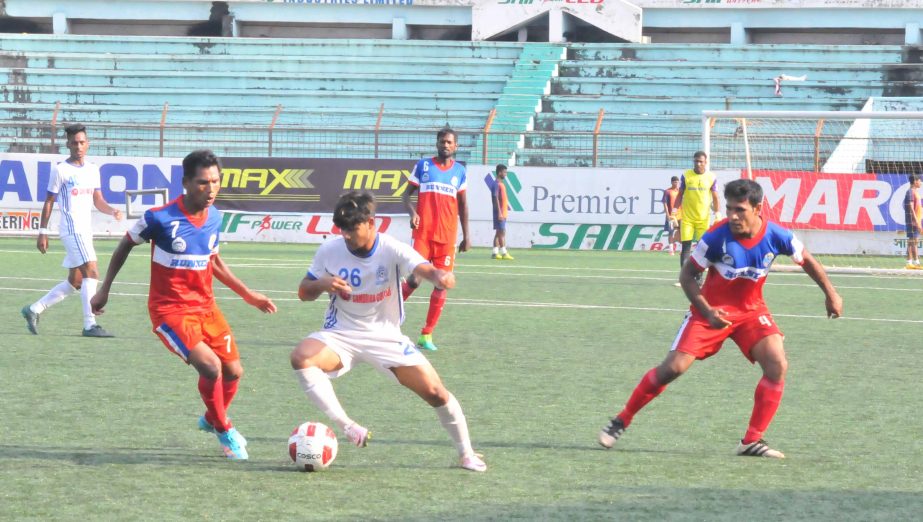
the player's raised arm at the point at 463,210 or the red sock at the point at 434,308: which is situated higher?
the player's raised arm at the point at 463,210

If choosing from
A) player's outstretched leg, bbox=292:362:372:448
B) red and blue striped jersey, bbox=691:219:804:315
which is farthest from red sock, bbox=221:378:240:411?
red and blue striped jersey, bbox=691:219:804:315

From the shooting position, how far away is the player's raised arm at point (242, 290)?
6.93 metres

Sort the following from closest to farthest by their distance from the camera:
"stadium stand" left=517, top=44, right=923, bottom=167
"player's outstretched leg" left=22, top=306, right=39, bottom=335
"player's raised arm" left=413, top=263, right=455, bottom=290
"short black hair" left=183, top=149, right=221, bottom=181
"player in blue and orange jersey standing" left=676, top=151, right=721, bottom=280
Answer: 1. "player's raised arm" left=413, top=263, right=455, bottom=290
2. "short black hair" left=183, top=149, right=221, bottom=181
3. "player's outstretched leg" left=22, top=306, right=39, bottom=335
4. "player in blue and orange jersey standing" left=676, top=151, right=721, bottom=280
5. "stadium stand" left=517, top=44, right=923, bottom=167

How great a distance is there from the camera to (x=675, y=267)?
22406mm

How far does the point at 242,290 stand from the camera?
6977 millimetres

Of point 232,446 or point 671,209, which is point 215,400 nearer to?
point 232,446

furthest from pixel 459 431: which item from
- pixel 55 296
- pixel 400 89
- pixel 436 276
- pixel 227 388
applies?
pixel 400 89

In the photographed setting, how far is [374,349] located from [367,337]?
7 cm

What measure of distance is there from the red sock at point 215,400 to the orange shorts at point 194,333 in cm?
19

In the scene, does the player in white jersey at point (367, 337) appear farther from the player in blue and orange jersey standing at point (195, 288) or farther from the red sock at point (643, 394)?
the red sock at point (643, 394)

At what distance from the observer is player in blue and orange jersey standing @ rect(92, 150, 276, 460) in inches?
263

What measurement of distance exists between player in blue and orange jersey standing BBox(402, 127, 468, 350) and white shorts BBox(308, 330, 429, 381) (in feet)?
16.3

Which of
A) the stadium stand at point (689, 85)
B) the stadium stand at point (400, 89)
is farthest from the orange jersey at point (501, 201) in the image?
the stadium stand at point (689, 85)

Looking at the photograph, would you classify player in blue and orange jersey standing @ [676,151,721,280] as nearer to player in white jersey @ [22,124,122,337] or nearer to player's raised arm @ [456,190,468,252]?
player's raised arm @ [456,190,468,252]
